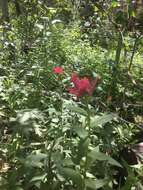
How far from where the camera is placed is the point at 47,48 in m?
5.11

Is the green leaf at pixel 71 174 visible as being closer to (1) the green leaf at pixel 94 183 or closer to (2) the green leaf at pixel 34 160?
(1) the green leaf at pixel 94 183

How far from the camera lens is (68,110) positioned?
3555mm

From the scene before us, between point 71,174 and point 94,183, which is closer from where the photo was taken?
point 71,174

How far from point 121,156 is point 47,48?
1.98 m

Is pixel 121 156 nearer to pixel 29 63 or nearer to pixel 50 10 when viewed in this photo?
pixel 29 63

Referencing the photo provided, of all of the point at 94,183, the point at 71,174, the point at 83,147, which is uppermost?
the point at 83,147

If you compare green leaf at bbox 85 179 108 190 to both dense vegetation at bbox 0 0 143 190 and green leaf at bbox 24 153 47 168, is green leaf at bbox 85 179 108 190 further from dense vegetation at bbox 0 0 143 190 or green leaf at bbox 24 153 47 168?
green leaf at bbox 24 153 47 168

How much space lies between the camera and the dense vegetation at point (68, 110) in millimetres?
2635

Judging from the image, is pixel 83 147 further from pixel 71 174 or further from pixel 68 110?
pixel 68 110

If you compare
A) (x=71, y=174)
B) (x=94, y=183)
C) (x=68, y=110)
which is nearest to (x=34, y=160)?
(x=71, y=174)

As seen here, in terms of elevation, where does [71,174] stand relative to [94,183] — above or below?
above

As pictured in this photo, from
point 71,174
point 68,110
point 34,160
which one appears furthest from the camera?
point 68,110

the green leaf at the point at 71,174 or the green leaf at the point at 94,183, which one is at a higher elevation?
the green leaf at the point at 71,174

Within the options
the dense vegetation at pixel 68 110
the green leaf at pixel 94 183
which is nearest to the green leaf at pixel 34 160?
the dense vegetation at pixel 68 110
